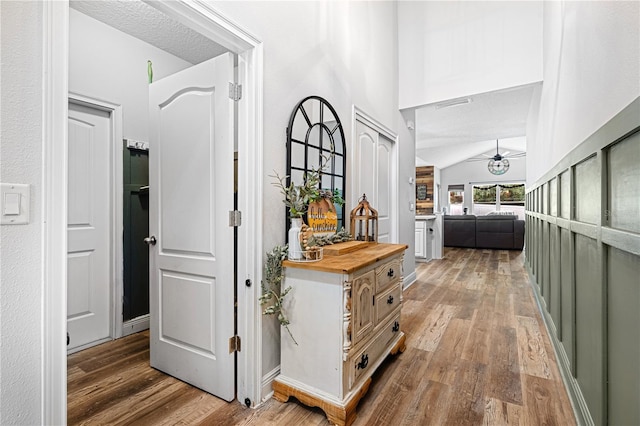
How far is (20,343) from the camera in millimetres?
945

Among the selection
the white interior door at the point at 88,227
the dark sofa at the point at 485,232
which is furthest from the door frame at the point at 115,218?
the dark sofa at the point at 485,232

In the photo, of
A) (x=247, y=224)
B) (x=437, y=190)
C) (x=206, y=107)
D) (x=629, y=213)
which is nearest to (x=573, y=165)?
(x=629, y=213)

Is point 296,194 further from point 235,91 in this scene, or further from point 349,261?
point 235,91

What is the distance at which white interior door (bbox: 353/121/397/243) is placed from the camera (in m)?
3.10

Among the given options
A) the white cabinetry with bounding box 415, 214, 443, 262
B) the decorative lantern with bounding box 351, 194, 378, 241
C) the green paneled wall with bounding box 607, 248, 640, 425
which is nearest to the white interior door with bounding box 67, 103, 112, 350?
the decorative lantern with bounding box 351, 194, 378, 241

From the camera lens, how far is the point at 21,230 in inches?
36.9

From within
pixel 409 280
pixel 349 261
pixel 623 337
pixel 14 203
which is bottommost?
pixel 409 280

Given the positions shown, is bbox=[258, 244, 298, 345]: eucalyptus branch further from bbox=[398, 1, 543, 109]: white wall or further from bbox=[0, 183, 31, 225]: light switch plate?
bbox=[398, 1, 543, 109]: white wall

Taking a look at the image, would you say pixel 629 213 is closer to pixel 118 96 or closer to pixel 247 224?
pixel 247 224

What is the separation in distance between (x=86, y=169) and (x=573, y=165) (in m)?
Result: 3.32

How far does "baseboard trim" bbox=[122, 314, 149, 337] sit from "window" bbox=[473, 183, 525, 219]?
1257 cm

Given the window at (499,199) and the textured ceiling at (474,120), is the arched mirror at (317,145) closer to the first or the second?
the textured ceiling at (474,120)

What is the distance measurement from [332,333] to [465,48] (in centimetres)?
369

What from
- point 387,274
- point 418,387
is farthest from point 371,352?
point 387,274
